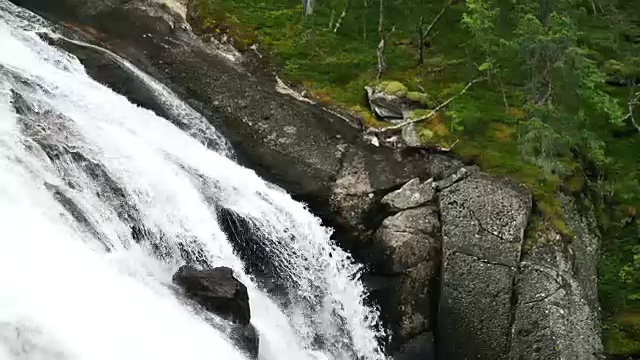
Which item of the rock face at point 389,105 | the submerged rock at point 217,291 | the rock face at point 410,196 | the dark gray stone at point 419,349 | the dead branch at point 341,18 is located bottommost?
the dark gray stone at point 419,349

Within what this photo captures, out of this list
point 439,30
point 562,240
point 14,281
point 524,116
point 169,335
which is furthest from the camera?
point 439,30

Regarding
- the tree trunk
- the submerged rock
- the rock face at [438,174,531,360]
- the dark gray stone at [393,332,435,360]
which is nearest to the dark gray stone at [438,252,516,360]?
the rock face at [438,174,531,360]

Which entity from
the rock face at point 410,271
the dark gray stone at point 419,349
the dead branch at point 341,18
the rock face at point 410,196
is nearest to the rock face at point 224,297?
the rock face at point 410,271

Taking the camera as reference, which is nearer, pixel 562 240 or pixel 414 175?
pixel 562 240

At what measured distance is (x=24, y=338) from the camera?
9.31 metres

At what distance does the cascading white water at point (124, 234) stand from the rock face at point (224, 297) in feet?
1.03

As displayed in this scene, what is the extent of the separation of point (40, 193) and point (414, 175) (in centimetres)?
967

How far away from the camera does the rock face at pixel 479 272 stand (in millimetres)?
15594

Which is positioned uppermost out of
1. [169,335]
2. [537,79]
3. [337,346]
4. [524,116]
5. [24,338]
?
[537,79]

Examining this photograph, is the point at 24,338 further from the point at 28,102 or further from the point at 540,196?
the point at 540,196

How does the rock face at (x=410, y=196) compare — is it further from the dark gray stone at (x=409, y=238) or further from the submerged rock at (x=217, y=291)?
the submerged rock at (x=217, y=291)

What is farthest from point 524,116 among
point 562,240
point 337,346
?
point 337,346

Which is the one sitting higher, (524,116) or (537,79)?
(537,79)

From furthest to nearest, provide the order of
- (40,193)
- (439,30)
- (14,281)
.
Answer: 1. (439,30)
2. (40,193)
3. (14,281)
